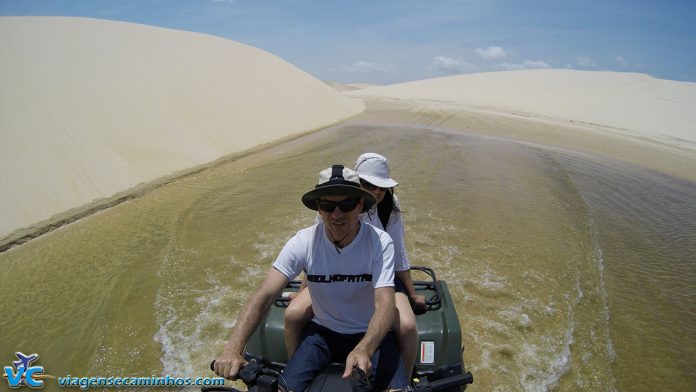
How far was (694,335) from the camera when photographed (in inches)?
155

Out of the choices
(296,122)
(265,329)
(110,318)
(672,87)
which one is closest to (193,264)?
(110,318)

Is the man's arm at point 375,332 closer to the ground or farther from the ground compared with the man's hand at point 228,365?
farther from the ground

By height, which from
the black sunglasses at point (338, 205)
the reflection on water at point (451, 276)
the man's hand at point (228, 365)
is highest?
the black sunglasses at point (338, 205)

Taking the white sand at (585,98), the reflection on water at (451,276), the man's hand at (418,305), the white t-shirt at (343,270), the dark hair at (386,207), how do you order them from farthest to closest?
the white sand at (585,98)
the reflection on water at (451,276)
the dark hair at (386,207)
the man's hand at (418,305)
the white t-shirt at (343,270)

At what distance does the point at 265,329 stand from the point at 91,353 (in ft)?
5.88

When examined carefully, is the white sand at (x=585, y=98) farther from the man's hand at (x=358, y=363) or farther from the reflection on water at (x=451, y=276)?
the man's hand at (x=358, y=363)

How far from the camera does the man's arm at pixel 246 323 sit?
75.7 inches

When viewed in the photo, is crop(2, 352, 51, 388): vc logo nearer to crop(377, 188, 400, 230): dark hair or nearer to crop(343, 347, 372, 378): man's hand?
crop(343, 347, 372, 378): man's hand

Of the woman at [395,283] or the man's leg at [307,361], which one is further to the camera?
the woman at [395,283]

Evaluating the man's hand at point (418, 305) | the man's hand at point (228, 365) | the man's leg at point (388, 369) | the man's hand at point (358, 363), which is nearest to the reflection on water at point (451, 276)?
the man's hand at point (418, 305)

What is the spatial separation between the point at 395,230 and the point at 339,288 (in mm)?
925

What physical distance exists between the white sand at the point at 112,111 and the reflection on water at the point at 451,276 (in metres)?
1.17

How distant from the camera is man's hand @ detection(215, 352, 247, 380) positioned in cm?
190

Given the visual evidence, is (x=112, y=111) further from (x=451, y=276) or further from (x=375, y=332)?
(x=375, y=332)
